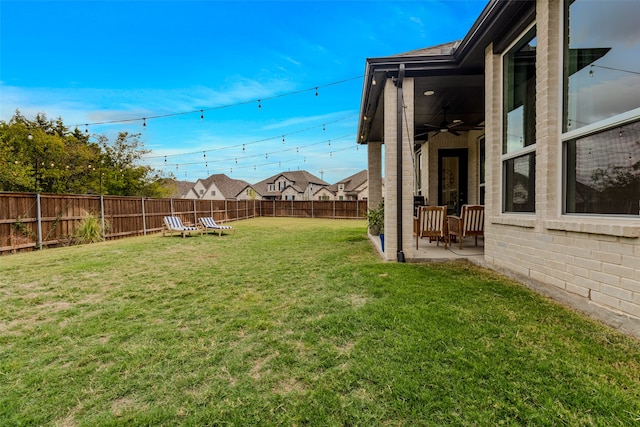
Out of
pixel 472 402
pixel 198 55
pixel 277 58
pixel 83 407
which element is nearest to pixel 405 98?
pixel 472 402

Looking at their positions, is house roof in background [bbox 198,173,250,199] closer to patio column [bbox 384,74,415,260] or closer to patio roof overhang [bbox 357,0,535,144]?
patio roof overhang [bbox 357,0,535,144]

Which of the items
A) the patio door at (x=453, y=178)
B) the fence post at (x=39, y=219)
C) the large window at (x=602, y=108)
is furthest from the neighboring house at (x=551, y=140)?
the fence post at (x=39, y=219)

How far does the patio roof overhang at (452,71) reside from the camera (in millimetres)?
3682

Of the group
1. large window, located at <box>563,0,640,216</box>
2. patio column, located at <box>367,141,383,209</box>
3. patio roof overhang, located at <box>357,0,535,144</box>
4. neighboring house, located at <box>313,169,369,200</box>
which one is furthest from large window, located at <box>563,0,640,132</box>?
neighboring house, located at <box>313,169,369,200</box>

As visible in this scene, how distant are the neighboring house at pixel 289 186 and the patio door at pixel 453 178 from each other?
35.2 meters

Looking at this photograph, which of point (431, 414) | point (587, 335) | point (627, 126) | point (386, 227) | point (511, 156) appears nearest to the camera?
point (431, 414)

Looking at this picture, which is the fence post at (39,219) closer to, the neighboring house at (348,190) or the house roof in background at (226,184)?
the neighboring house at (348,190)

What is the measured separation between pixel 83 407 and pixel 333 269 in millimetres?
3632

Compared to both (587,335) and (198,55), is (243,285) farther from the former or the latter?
(198,55)

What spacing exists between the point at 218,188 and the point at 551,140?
48160 millimetres

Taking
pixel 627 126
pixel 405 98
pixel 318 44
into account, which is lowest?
pixel 627 126

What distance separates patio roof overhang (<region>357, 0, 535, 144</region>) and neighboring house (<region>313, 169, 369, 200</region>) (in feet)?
101

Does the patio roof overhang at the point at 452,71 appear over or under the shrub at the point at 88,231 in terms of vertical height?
over

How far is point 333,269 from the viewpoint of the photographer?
4.95 meters
